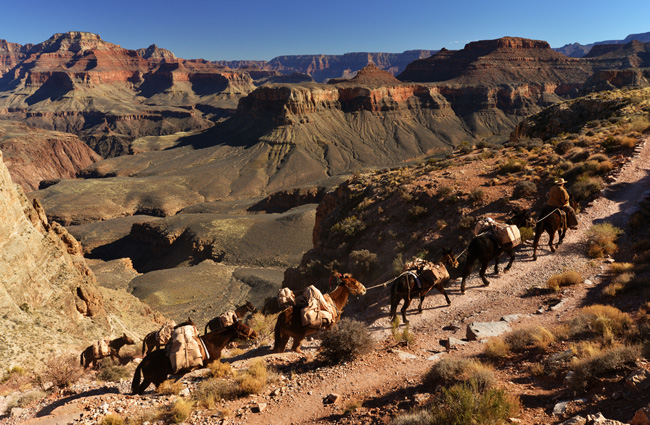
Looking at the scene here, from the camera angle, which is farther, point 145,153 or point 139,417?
point 145,153

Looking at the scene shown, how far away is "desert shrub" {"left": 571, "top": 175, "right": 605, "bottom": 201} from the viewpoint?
1734 cm

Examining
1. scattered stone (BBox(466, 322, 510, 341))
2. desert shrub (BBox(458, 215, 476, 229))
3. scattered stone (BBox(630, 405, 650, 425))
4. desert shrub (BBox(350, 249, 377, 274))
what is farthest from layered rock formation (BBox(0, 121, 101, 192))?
scattered stone (BBox(630, 405, 650, 425))

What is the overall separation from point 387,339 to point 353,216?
13461mm

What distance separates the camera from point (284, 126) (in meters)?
123

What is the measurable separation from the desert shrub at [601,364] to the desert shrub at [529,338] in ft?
6.19

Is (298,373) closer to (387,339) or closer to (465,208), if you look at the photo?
(387,339)

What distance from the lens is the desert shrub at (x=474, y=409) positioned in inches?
238

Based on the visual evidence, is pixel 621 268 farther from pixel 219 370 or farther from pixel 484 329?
pixel 219 370

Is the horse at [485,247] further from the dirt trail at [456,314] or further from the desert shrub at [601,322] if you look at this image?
the desert shrub at [601,322]

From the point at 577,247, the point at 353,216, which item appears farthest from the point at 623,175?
the point at 353,216

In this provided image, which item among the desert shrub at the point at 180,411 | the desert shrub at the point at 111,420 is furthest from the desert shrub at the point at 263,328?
the desert shrub at the point at 111,420

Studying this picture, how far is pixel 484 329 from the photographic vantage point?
10672mm

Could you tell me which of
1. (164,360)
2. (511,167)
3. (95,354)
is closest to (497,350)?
(164,360)

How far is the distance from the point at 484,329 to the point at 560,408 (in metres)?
4.28
